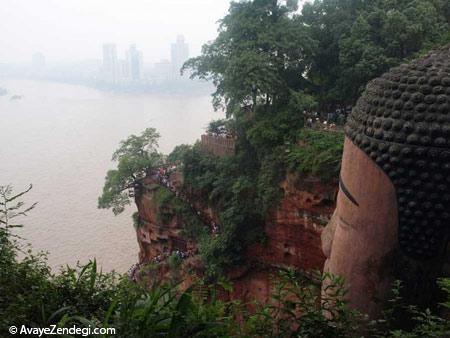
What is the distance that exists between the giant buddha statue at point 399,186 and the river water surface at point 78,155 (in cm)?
1096

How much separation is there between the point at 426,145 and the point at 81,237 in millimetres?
14708

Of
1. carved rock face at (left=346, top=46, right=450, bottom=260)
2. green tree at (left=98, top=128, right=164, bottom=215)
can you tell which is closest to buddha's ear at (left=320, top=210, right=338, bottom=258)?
carved rock face at (left=346, top=46, right=450, bottom=260)

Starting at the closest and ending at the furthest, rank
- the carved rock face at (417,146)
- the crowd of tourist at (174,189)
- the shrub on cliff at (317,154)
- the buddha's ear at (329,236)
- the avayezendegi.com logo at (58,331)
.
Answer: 1. the avayezendegi.com logo at (58,331)
2. the carved rock face at (417,146)
3. the buddha's ear at (329,236)
4. the shrub on cliff at (317,154)
5. the crowd of tourist at (174,189)

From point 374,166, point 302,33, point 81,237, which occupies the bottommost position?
point 81,237

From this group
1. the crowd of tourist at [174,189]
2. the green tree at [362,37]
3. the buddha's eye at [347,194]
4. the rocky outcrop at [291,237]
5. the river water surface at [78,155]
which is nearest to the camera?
the buddha's eye at [347,194]

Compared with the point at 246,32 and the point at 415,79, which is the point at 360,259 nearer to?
the point at 415,79

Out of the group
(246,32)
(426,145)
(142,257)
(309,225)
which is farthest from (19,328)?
(142,257)

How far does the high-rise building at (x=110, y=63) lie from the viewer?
Result: 59119mm

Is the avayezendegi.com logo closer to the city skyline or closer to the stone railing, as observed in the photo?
the stone railing

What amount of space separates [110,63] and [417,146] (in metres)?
60.9

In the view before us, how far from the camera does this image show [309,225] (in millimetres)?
8836

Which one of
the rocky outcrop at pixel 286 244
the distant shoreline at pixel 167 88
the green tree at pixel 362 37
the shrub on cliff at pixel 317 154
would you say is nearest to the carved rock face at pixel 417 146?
the rocky outcrop at pixel 286 244

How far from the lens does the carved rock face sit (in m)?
4.05

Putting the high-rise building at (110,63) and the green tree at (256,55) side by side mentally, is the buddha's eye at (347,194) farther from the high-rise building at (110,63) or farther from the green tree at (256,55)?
the high-rise building at (110,63)
